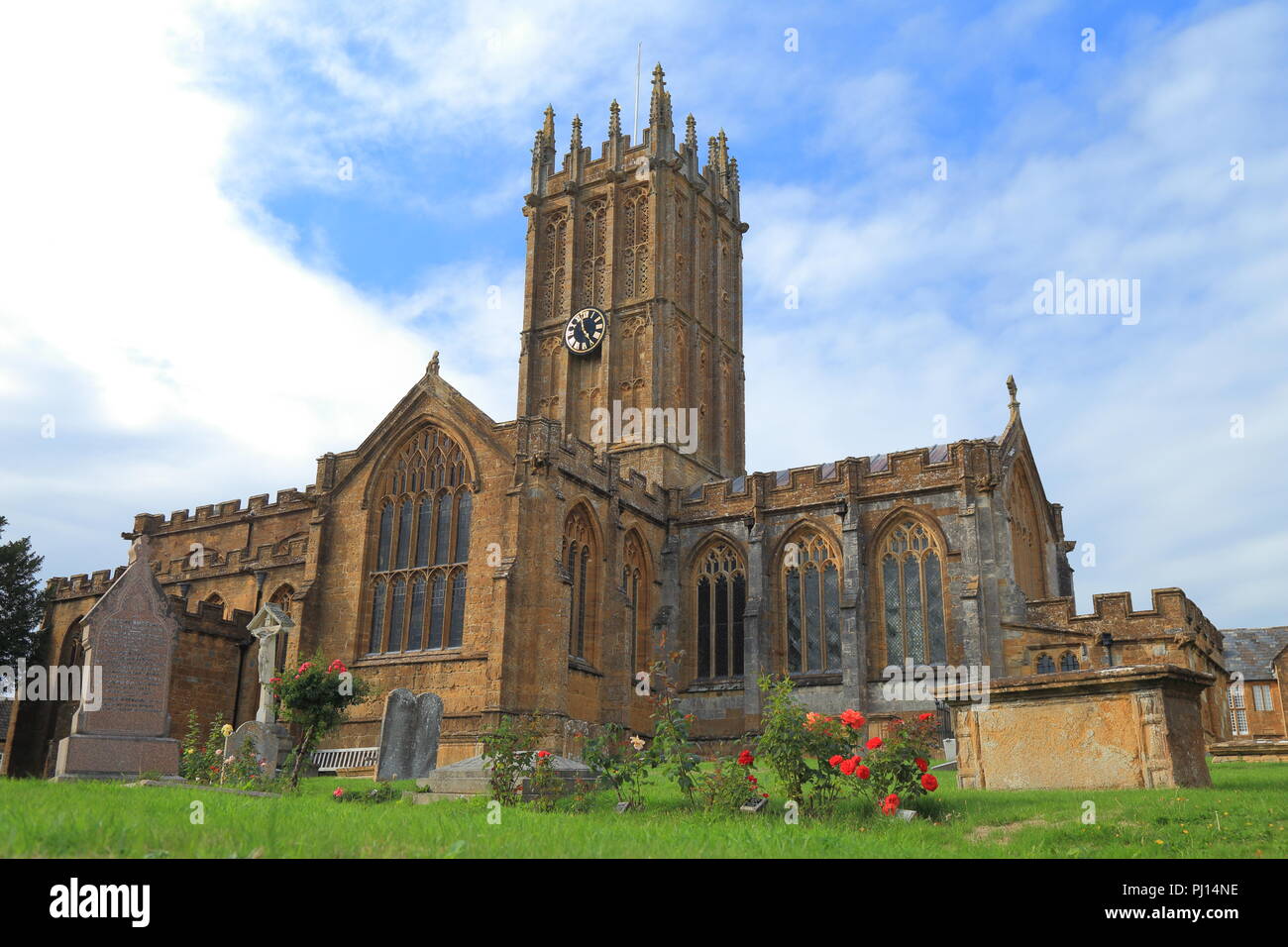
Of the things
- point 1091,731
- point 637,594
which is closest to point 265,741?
point 1091,731

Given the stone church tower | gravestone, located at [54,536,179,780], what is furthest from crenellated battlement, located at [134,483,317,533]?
gravestone, located at [54,536,179,780]

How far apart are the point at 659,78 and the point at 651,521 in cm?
2257

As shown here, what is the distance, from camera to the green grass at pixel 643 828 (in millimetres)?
6664

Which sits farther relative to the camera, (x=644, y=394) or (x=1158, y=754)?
(x=644, y=394)

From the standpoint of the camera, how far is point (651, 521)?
34.7 meters

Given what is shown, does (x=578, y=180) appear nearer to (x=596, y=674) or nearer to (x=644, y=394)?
(x=644, y=394)

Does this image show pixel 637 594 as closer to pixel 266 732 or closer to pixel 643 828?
pixel 266 732

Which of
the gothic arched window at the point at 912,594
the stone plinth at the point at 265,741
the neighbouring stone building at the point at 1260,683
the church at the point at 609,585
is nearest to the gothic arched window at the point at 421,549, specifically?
the church at the point at 609,585

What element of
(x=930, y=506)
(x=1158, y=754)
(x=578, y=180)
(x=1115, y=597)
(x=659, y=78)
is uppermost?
(x=659, y=78)

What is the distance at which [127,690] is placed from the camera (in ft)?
53.1

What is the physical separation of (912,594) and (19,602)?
32.9 m

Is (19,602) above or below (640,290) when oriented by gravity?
below
